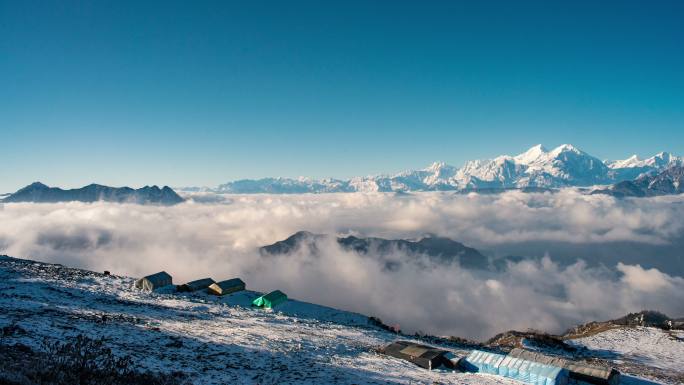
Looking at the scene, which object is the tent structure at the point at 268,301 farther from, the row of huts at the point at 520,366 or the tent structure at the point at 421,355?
the row of huts at the point at 520,366

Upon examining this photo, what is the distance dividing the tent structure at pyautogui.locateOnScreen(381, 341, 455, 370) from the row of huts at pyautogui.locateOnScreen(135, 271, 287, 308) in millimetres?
28013

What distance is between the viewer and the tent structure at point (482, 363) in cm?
3036

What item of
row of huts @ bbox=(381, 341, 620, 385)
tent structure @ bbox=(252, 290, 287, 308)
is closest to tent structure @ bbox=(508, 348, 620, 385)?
row of huts @ bbox=(381, 341, 620, 385)

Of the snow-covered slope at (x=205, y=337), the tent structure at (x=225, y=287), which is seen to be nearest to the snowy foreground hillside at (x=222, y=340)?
the snow-covered slope at (x=205, y=337)

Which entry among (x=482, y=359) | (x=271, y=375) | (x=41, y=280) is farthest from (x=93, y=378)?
(x=41, y=280)

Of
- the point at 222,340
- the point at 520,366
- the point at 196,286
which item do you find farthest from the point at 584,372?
the point at 196,286

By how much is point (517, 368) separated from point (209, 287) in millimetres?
50126

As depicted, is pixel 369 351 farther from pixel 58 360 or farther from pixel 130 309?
pixel 130 309

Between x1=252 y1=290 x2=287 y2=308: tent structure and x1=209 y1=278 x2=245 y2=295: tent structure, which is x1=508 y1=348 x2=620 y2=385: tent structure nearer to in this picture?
x1=252 y1=290 x2=287 y2=308: tent structure

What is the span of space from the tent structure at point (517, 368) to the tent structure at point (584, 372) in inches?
63.9

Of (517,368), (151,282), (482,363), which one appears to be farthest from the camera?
(151,282)

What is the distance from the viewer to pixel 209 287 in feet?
205

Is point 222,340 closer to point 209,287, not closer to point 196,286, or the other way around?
point 209,287

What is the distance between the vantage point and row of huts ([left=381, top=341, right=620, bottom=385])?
92.9 feet
